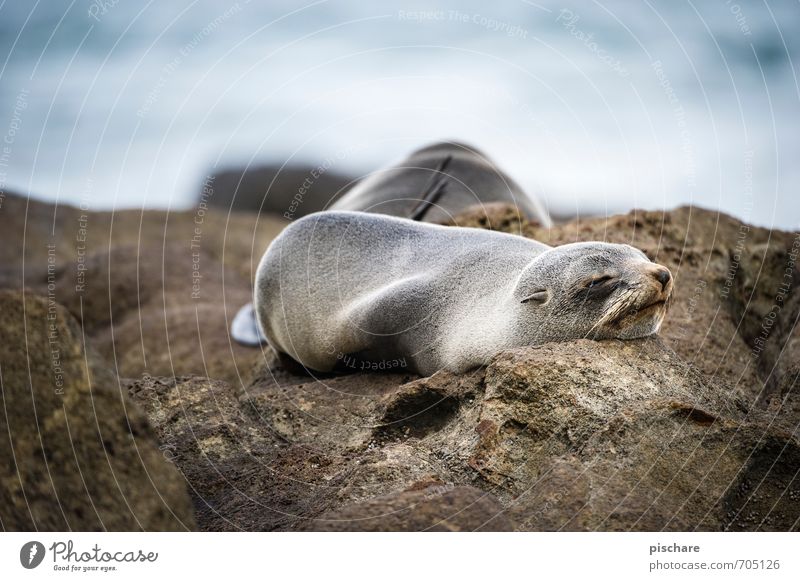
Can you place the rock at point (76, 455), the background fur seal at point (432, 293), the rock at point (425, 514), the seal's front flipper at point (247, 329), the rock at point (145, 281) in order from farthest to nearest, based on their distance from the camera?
1. the rock at point (145, 281)
2. the seal's front flipper at point (247, 329)
3. the background fur seal at point (432, 293)
4. the rock at point (425, 514)
5. the rock at point (76, 455)

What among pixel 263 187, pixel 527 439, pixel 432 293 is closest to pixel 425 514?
pixel 527 439

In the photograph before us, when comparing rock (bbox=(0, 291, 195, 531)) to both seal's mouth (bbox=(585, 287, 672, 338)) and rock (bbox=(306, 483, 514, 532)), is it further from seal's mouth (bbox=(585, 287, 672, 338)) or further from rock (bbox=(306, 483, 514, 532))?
seal's mouth (bbox=(585, 287, 672, 338))

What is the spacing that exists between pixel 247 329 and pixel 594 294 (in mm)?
5221

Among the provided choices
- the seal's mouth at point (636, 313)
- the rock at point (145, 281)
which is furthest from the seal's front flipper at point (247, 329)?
the seal's mouth at point (636, 313)

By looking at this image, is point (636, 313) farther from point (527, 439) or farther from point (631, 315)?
point (527, 439)

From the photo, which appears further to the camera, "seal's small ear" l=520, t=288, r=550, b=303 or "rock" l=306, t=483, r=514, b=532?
"seal's small ear" l=520, t=288, r=550, b=303

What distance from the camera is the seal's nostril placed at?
201 inches

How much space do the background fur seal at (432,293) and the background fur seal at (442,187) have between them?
191 centimetres

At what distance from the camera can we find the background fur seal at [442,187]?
8.51 metres

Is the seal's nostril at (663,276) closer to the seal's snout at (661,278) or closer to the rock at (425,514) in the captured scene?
the seal's snout at (661,278)

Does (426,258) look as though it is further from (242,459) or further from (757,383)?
(757,383)

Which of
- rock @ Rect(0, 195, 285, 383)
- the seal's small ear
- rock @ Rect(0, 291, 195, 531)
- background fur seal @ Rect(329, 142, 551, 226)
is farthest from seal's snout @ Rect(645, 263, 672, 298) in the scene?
rock @ Rect(0, 195, 285, 383)

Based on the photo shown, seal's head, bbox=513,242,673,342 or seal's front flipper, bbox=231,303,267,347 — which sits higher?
seal's head, bbox=513,242,673,342

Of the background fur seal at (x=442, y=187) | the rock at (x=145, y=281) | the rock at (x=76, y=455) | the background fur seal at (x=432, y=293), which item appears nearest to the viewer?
the rock at (x=76, y=455)
